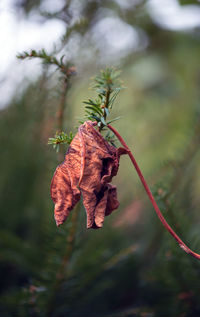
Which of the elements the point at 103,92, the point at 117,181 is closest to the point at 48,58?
the point at 103,92

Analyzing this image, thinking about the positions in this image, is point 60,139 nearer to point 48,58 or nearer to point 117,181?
point 48,58

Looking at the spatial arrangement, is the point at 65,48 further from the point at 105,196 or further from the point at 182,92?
the point at 182,92

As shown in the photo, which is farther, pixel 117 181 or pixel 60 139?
pixel 117 181

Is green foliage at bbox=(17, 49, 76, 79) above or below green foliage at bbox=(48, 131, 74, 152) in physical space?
above

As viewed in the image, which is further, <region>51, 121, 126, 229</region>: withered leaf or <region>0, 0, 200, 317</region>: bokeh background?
<region>0, 0, 200, 317</region>: bokeh background

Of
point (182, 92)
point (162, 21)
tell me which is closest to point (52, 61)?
point (162, 21)
